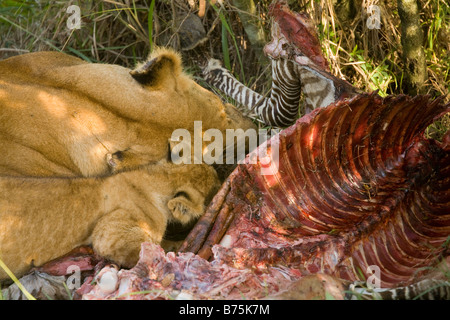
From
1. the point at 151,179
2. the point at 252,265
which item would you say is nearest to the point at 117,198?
the point at 151,179

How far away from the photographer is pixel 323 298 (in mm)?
2186

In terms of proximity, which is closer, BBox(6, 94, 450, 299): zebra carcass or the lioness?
BBox(6, 94, 450, 299): zebra carcass

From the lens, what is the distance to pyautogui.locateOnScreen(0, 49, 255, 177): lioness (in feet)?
10.3

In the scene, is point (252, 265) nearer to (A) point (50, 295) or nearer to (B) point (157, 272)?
(B) point (157, 272)

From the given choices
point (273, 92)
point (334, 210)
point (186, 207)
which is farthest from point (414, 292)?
point (273, 92)

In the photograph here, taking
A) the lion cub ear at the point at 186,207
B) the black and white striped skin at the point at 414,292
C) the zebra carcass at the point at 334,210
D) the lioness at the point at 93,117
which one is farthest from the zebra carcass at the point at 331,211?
the lioness at the point at 93,117

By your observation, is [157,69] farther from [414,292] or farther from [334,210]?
[414,292]

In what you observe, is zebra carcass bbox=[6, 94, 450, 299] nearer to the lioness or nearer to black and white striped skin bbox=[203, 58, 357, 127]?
black and white striped skin bbox=[203, 58, 357, 127]

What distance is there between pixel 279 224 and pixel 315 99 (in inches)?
31.8

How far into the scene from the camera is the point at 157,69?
3.26 meters

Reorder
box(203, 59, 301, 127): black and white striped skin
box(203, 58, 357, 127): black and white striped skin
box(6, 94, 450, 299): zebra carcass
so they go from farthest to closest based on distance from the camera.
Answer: box(203, 59, 301, 127): black and white striped skin → box(203, 58, 357, 127): black and white striped skin → box(6, 94, 450, 299): zebra carcass

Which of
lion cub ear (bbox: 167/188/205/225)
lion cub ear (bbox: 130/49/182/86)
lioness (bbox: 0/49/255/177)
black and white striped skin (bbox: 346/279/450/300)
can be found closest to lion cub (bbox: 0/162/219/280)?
lion cub ear (bbox: 167/188/205/225)

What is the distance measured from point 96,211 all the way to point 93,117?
0.53 meters

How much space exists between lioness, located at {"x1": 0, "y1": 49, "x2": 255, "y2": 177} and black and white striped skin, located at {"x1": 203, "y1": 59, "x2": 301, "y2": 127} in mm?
592
